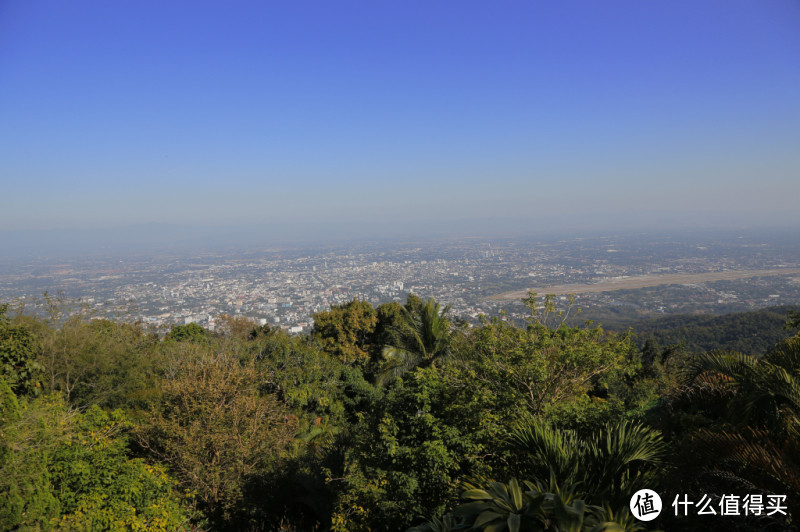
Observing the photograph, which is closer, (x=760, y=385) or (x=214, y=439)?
(x=760, y=385)

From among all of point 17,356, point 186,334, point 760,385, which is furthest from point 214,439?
point 186,334

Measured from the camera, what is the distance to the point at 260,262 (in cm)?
8975

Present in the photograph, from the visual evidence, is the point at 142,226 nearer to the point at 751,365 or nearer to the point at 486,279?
the point at 486,279

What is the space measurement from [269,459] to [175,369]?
5810mm

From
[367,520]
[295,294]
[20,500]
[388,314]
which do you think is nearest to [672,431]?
[367,520]

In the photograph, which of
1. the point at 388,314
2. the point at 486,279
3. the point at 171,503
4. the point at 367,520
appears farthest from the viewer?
the point at 486,279

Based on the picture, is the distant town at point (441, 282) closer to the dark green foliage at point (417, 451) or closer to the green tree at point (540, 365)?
the dark green foliage at point (417, 451)

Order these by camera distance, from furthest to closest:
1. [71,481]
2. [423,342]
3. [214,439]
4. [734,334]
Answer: [734,334] < [423,342] < [214,439] < [71,481]

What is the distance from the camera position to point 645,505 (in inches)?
127

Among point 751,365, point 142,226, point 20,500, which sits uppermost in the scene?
point 142,226

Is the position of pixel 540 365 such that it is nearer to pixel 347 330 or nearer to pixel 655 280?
pixel 347 330

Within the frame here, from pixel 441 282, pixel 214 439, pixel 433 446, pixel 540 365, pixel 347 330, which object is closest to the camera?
pixel 433 446

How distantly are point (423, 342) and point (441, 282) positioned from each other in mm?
46150

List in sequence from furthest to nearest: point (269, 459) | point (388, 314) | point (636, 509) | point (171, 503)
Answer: point (388, 314) → point (269, 459) → point (171, 503) → point (636, 509)
